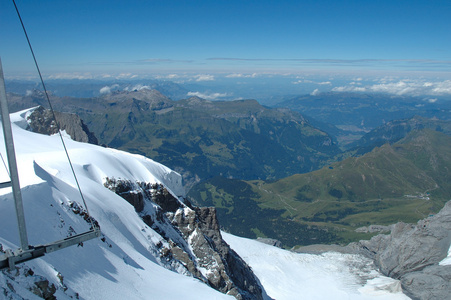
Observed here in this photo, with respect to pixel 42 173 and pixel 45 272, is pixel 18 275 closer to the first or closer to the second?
pixel 45 272

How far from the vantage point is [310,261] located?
331 feet

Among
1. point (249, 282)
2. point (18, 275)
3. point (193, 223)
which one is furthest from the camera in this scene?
point (249, 282)

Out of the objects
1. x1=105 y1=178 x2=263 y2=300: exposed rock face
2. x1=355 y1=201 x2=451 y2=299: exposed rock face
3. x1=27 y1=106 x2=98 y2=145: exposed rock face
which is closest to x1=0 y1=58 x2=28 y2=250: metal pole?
x1=105 y1=178 x2=263 y2=300: exposed rock face

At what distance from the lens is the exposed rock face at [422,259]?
80188mm

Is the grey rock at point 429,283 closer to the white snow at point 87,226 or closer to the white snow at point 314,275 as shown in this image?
the white snow at point 314,275

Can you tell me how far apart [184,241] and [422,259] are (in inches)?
3459

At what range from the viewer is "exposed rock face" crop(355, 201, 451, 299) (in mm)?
80188

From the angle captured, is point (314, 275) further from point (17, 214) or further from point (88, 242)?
point (17, 214)

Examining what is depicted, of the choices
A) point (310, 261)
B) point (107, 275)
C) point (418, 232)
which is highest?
point (107, 275)

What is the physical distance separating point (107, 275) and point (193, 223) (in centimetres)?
3195

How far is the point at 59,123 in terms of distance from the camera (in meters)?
147

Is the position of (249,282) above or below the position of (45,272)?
below

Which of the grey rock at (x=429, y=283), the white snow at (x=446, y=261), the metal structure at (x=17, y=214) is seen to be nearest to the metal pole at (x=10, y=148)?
the metal structure at (x=17, y=214)

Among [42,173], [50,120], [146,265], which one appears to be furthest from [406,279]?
[50,120]
